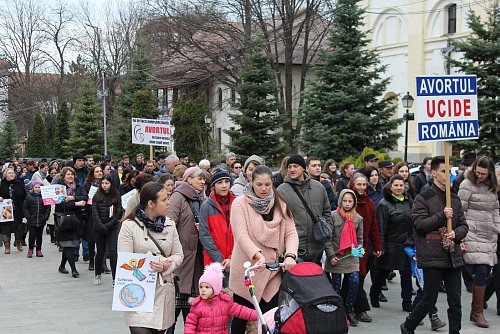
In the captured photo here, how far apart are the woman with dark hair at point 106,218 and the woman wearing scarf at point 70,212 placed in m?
1.07

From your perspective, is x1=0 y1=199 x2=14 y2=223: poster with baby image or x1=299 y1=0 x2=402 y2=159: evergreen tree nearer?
x1=0 y1=199 x2=14 y2=223: poster with baby image

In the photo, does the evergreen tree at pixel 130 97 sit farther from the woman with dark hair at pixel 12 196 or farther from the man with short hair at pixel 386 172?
the man with short hair at pixel 386 172

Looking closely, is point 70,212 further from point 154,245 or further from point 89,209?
point 154,245

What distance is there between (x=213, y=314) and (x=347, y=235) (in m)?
3.27

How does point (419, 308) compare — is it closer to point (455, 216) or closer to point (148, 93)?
point (455, 216)

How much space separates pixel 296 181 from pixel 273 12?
33.3 m

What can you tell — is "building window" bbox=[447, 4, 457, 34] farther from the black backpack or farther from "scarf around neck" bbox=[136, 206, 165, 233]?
the black backpack

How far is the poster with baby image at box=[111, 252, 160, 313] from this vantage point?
5.62m

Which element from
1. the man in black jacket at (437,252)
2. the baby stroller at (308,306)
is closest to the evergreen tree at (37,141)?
the man in black jacket at (437,252)

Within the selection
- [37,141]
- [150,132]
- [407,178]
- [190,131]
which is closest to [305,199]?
[407,178]

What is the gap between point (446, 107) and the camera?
8.09 m

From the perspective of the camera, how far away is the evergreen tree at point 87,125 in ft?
160

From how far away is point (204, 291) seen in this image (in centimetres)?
592

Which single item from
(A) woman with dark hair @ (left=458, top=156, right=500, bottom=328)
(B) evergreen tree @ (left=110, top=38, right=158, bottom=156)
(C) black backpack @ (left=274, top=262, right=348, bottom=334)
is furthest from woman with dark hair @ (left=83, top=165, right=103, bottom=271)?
(B) evergreen tree @ (left=110, top=38, right=158, bottom=156)
